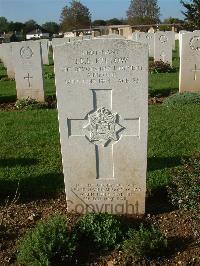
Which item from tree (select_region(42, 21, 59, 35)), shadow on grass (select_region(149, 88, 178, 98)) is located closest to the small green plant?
shadow on grass (select_region(149, 88, 178, 98))

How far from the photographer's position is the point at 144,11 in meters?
58.2

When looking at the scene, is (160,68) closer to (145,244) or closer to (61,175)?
(61,175)

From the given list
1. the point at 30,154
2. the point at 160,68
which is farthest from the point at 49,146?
the point at 160,68

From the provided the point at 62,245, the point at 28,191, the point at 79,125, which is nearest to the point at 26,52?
the point at 28,191

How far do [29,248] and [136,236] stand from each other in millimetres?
995

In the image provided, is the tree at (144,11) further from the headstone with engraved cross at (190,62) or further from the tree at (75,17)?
the headstone with engraved cross at (190,62)

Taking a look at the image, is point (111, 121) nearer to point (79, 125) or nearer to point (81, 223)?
point (79, 125)

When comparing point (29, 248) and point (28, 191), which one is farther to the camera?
point (28, 191)

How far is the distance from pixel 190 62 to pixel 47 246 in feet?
28.7

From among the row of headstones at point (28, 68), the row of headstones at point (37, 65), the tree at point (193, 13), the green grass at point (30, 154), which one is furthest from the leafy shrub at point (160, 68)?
the tree at point (193, 13)

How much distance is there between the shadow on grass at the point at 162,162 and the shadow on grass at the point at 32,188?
1313mm

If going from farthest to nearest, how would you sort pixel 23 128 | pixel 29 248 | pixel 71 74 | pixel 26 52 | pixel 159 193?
pixel 26 52 < pixel 23 128 < pixel 159 193 < pixel 71 74 < pixel 29 248

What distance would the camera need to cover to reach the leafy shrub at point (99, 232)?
13.5ft

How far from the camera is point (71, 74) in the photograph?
13.9 ft
